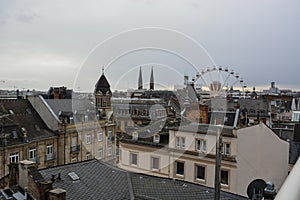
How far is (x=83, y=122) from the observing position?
1595 cm

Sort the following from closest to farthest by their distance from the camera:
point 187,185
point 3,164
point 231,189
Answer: point 187,185, point 231,189, point 3,164

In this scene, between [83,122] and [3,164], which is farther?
[83,122]

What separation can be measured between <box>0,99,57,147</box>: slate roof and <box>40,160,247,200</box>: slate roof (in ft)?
24.3

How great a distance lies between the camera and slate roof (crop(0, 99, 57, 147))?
12883 millimetres

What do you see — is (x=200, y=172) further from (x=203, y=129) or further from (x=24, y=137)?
(x=24, y=137)

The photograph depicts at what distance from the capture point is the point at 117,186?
17.9 feet

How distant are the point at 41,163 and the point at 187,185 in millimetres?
9412

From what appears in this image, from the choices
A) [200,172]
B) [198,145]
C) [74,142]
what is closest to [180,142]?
[198,145]

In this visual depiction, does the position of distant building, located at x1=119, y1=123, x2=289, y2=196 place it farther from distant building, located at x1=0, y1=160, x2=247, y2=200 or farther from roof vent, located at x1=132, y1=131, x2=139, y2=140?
distant building, located at x1=0, y1=160, x2=247, y2=200

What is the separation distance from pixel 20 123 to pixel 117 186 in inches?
404

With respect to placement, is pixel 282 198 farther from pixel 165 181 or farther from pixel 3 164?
pixel 3 164

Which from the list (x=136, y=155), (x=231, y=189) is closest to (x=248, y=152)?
(x=231, y=189)

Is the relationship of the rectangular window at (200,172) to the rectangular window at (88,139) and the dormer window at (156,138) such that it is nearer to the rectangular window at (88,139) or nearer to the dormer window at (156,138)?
the dormer window at (156,138)

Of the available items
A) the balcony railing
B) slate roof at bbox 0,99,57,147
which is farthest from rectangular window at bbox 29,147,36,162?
the balcony railing
